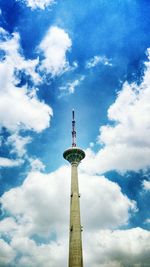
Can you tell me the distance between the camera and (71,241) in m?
52.4

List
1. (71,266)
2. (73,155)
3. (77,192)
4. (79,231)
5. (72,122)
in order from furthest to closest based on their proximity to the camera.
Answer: (72,122), (73,155), (77,192), (79,231), (71,266)

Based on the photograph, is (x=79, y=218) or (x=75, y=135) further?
(x=75, y=135)

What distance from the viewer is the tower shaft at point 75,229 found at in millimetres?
50312

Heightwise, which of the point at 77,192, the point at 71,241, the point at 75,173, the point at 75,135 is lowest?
the point at 71,241

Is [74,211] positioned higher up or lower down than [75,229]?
higher up

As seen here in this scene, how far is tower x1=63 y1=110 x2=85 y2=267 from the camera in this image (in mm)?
50625

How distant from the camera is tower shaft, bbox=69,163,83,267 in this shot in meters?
50.3

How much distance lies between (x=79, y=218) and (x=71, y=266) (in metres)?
8.64

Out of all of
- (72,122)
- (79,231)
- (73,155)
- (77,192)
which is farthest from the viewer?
(72,122)

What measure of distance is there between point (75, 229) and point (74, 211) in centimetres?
350

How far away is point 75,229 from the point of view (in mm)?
53188

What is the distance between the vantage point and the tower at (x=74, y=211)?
50625 millimetres

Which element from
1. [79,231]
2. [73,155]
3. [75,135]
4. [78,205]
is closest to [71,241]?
[79,231]

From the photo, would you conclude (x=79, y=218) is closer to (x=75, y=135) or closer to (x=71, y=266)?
(x=71, y=266)
